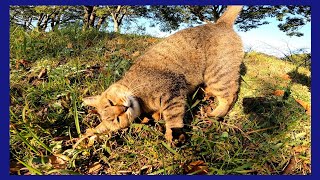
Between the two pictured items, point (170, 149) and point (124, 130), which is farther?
point (124, 130)

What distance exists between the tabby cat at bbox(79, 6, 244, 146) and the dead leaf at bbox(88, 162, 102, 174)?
371mm

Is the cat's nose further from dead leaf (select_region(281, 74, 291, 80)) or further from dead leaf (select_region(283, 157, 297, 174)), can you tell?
dead leaf (select_region(281, 74, 291, 80))

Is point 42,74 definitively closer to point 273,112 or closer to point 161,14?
point 273,112

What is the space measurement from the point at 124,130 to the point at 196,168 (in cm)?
81

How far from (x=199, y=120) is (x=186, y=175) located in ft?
3.17

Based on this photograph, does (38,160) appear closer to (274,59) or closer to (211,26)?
(211,26)

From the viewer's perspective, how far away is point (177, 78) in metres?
3.54

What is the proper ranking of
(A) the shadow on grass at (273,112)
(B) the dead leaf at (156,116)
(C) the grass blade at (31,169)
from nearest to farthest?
(C) the grass blade at (31,169) < (B) the dead leaf at (156,116) < (A) the shadow on grass at (273,112)

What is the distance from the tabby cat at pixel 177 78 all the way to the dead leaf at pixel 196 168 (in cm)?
40

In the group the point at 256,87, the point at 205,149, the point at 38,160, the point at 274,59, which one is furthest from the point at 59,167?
the point at 274,59

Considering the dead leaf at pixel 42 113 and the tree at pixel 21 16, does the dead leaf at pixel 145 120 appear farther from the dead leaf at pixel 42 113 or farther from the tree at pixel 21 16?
the tree at pixel 21 16

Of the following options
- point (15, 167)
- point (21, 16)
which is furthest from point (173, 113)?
point (21, 16)

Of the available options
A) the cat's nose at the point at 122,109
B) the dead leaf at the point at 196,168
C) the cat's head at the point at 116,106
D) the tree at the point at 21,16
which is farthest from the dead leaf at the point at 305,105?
the tree at the point at 21,16

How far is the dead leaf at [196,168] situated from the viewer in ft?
8.61
